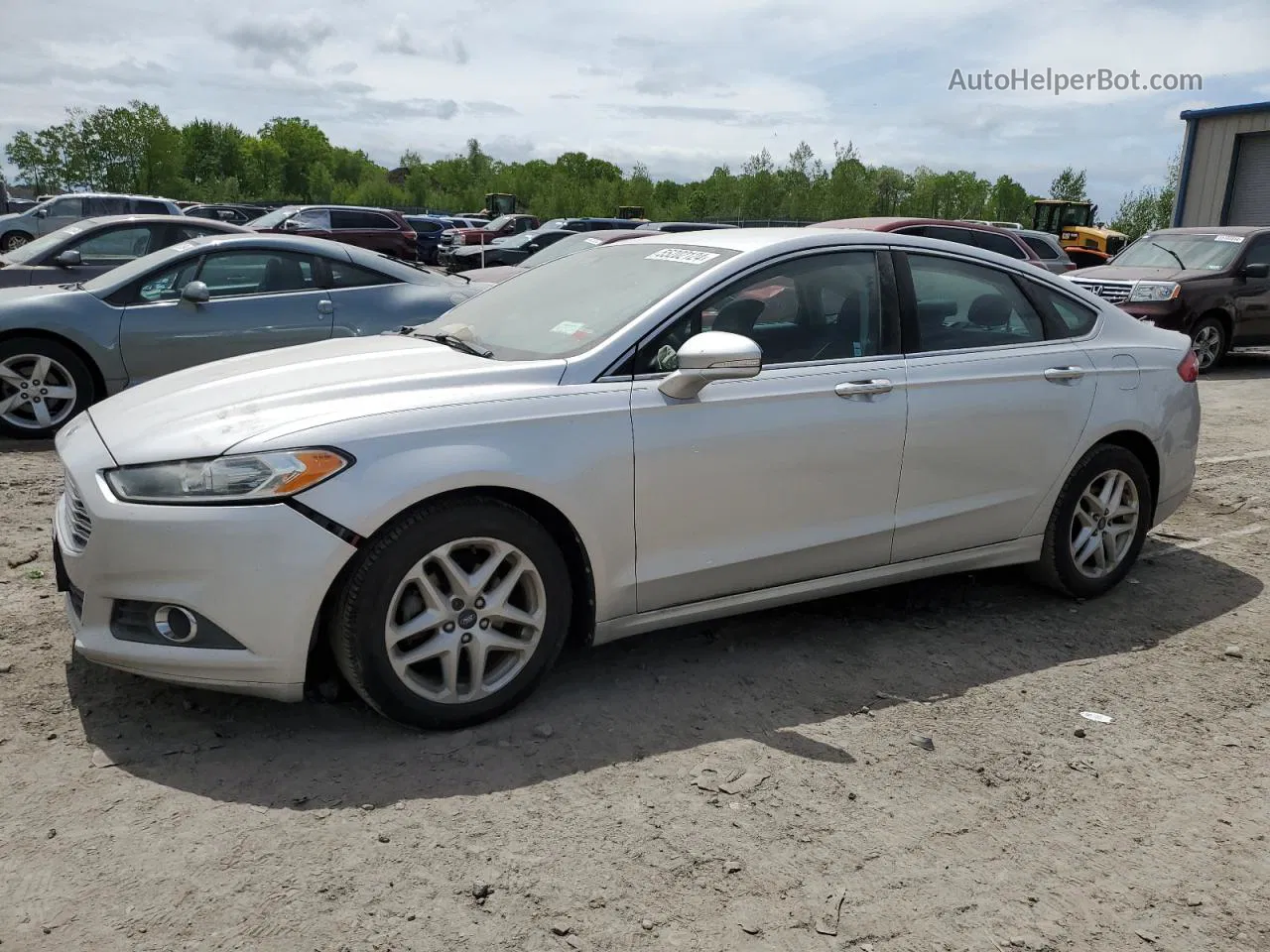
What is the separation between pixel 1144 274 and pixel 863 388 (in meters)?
10.7

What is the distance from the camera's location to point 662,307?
12.1 ft

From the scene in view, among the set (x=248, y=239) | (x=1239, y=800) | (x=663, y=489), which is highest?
(x=248, y=239)

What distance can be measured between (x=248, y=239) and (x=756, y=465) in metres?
5.67

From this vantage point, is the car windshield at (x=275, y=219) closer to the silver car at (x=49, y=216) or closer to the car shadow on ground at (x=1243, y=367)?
the silver car at (x=49, y=216)

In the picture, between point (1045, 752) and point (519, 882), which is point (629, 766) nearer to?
point (519, 882)

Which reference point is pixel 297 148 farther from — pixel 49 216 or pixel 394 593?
pixel 394 593

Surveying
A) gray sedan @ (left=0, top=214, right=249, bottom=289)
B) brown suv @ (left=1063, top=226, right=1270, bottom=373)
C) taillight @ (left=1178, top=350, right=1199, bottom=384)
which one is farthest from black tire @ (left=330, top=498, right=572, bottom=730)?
brown suv @ (left=1063, top=226, right=1270, bottom=373)

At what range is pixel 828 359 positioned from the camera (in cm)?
398

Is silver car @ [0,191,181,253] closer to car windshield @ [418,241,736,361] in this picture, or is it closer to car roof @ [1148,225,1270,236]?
car roof @ [1148,225,1270,236]

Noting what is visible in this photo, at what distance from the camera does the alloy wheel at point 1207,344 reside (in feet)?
41.5

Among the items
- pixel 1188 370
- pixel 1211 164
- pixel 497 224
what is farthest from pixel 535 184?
pixel 1188 370

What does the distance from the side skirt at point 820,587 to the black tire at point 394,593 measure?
0.28 m

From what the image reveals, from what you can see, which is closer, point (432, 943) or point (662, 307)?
point (432, 943)

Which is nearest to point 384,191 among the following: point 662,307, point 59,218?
point 59,218
